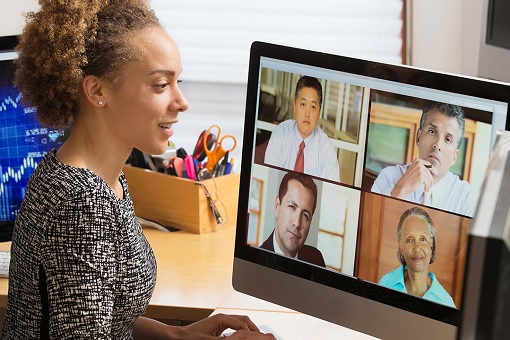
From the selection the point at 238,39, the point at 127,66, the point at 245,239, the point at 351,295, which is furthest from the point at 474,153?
the point at 238,39

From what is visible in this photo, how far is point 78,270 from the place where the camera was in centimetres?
121

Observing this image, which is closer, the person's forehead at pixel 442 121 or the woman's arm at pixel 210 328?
the person's forehead at pixel 442 121

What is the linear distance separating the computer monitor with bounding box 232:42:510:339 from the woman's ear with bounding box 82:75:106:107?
0.80 feet

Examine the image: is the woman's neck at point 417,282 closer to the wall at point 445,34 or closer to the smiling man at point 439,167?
the smiling man at point 439,167

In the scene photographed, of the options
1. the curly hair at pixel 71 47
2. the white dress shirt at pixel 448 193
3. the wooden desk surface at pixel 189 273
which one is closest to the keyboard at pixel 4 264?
the wooden desk surface at pixel 189 273

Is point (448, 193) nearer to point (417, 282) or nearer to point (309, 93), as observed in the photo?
point (417, 282)

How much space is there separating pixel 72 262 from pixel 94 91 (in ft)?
0.95

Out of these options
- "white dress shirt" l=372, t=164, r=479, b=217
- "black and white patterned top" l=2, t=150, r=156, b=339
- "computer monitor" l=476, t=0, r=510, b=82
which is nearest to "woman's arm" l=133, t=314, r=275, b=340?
"black and white patterned top" l=2, t=150, r=156, b=339

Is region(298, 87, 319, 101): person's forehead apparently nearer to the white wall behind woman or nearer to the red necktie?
the red necktie

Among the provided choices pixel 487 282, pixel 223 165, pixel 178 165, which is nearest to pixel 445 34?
pixel 223 165

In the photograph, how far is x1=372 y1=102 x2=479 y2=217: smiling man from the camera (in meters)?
1.14

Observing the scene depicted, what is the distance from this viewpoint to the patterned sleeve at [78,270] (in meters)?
1.21

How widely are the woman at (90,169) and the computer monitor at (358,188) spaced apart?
0.13m

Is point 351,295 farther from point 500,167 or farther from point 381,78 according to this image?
point 500,167
